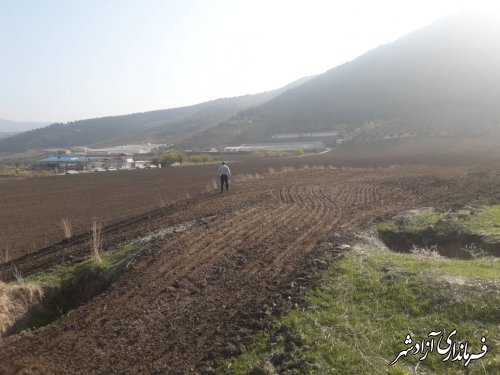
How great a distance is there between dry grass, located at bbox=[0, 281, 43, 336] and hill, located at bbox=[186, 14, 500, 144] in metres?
83.1

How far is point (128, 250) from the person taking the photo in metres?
12.8

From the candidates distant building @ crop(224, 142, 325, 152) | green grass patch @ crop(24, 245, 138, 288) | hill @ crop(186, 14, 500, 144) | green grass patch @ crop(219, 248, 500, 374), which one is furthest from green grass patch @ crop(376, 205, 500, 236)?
hill @ crop(186, 14, 500, 144)

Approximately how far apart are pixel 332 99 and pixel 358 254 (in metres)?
143

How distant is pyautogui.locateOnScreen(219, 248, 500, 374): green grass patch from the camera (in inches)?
224

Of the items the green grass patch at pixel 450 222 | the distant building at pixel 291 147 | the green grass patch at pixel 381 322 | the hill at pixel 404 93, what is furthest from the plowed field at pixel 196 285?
the hill at pixel 404 93

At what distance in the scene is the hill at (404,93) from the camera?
101m

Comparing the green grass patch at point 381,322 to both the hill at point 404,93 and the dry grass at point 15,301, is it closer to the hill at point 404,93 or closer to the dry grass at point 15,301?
the dry grass at point 15,301

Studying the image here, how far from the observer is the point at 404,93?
132 m

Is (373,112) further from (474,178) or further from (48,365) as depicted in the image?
(48,365)

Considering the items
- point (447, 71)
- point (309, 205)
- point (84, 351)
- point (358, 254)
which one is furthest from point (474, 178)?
point (447, 71)

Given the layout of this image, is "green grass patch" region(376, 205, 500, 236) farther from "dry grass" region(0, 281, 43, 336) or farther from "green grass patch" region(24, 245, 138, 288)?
"dry grass" region(0, 281, 43, 336)

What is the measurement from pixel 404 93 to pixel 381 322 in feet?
443

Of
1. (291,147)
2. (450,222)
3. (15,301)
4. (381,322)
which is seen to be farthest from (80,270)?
(291,147)

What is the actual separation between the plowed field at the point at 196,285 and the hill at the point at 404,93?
75.9m
